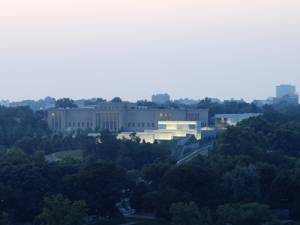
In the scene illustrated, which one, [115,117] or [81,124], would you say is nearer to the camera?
[115,117]

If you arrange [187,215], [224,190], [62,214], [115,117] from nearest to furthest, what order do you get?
[62,214] < [187,215] < [224,190] < [115,117]

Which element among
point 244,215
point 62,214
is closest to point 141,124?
point 244,215

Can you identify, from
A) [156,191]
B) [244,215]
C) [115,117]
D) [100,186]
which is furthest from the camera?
[115,117]

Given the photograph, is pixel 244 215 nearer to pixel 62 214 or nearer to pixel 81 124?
pixel 62 214

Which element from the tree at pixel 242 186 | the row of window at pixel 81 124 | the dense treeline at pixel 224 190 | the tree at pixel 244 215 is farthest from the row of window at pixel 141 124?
the tree at pixel 244 215

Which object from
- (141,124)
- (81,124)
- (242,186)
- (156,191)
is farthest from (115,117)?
(242,186)

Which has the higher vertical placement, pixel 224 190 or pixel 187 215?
pixel 224 190

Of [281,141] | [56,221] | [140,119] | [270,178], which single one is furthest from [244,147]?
[140,119]

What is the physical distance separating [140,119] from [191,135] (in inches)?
512

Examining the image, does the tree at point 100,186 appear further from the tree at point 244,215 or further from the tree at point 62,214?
the tree at point 244,215

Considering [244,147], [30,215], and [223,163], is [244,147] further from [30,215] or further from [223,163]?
[30,215]

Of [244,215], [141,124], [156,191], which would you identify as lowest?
[244,215]

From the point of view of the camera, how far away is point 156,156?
48594mm

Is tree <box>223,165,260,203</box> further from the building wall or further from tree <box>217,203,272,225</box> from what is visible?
the building wall
